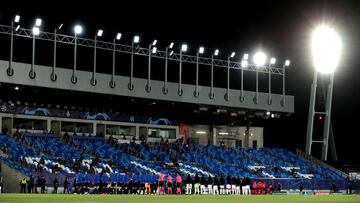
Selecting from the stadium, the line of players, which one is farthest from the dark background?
the line of players

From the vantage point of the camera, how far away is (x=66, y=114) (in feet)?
203

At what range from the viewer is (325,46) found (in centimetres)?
6562

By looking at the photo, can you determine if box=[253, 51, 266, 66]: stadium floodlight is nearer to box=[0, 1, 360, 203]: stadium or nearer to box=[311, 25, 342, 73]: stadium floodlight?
box=[0, 1, 360, 203]: stadium

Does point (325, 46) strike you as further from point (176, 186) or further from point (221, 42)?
point (176, 186)

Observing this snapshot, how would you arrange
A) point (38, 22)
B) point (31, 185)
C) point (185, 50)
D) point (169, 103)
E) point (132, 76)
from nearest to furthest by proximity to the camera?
point (31, 185) < point (38, 22) < point (132, 76) < point (185, 50) < point (169, 103)

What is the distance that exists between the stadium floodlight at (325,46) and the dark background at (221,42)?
38.3 inches

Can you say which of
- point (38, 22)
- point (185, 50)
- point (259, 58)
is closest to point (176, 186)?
point (38, 22)

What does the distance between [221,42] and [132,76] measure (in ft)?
43.7

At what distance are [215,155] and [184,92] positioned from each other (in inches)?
269

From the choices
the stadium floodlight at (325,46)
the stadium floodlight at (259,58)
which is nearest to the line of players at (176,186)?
the stadium floodlight at (259,58)

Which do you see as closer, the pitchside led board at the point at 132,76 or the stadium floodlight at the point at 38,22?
the stadium floodlight at the point at 38,22

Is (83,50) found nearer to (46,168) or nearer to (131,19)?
(131,19)

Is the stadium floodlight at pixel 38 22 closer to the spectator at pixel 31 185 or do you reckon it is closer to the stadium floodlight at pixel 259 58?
the spectator at pixel 31 185

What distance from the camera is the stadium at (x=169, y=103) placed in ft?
160
